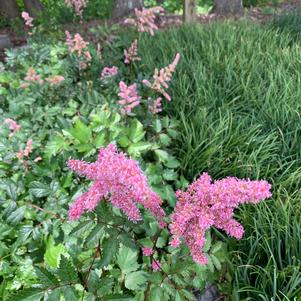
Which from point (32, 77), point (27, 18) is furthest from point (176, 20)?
point (32, 77)

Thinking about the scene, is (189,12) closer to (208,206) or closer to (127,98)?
(127,98)

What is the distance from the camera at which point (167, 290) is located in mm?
1438

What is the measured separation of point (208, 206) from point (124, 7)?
17.4 feet

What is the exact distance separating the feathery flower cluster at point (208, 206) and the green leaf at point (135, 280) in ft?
1.22

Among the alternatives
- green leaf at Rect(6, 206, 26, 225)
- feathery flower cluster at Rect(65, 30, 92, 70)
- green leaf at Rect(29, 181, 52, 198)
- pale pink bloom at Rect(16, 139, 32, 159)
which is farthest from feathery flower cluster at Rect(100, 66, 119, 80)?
green leaf at Rect(6, 206, 26, 225)

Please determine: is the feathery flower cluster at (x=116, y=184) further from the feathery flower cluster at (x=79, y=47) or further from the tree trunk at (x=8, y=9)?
the tree trunk at (x=8, y=9)

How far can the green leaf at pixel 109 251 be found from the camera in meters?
1.24

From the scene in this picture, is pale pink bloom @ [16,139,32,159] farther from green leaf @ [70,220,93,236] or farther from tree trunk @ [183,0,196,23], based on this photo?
tree trunk @ [183,0,196,23]

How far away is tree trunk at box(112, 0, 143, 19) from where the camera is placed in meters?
5.93

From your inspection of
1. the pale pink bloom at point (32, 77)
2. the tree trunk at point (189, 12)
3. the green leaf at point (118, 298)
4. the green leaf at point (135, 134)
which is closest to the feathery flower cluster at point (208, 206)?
the green leaf at point (118, 298)

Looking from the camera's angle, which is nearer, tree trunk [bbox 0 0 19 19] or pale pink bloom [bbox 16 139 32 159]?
pale pink bloom [bbox 16 139 32 159]

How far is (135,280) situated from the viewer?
1.56m

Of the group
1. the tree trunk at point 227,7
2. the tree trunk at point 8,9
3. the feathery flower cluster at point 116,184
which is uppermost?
the feathery flower cluster at point 116,184

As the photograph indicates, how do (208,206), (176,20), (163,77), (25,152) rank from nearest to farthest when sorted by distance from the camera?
(208,206)
(25,152)
(163,77)
(176,20)
